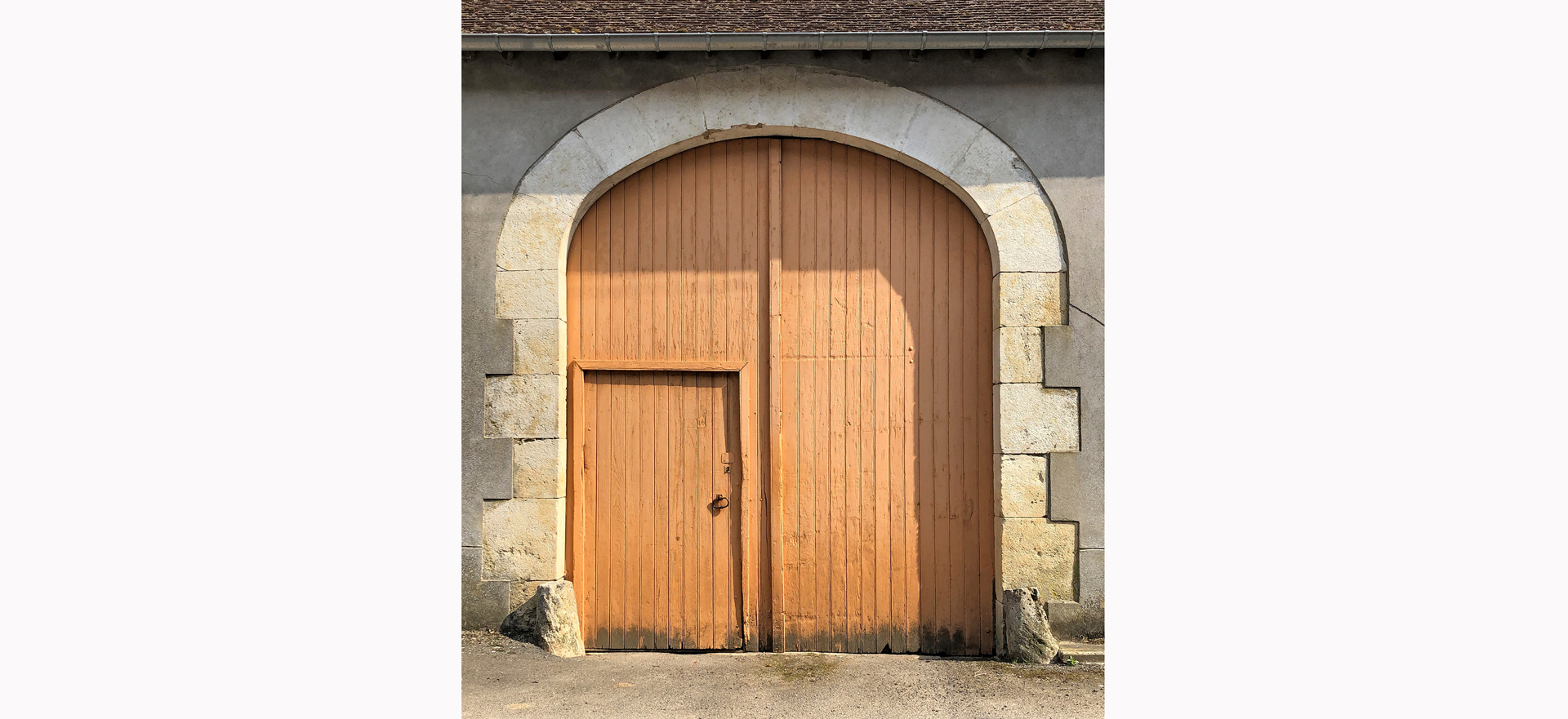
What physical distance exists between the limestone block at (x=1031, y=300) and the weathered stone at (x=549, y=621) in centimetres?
255

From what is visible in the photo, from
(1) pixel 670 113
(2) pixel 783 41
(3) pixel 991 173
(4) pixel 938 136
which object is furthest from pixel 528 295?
(3) pixel 991 173

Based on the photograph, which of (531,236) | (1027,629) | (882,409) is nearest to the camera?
(1027,629)

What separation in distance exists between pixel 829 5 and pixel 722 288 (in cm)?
156

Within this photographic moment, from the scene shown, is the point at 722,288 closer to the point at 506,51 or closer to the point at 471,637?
the point at 506,51

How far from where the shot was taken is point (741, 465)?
14.8ft

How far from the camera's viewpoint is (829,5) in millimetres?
4566

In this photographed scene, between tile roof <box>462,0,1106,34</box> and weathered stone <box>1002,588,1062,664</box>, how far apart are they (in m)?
2.77

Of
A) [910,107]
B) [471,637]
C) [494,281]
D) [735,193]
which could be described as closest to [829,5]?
[910,107]

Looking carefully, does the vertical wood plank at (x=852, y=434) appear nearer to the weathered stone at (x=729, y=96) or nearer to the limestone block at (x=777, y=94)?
the limestone block at (x=777, y=94)

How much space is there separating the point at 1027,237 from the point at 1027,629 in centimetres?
190

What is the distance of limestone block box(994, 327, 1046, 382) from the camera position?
4.32 metres

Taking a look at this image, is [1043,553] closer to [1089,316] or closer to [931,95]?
[1089,316]

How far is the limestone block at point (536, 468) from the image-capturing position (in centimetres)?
434

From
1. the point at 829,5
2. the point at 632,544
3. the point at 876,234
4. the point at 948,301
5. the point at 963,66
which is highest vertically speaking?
the point at 829,5
